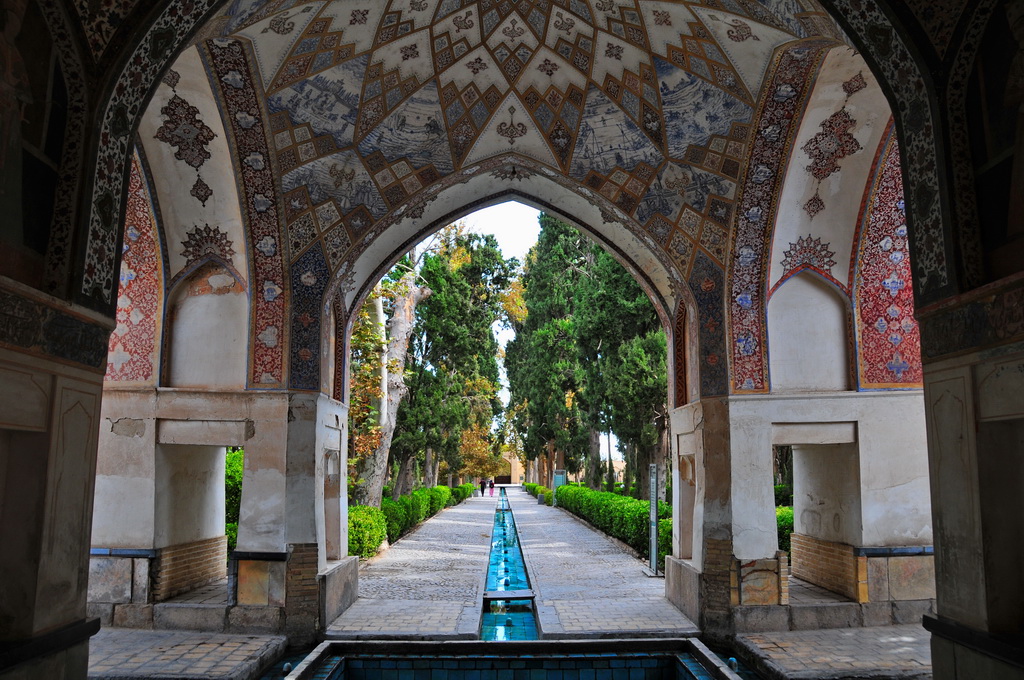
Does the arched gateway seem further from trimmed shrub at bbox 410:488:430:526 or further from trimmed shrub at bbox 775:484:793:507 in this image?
trimmed shrub at bbox 775:484:793:507

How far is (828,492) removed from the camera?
8086 millimetres

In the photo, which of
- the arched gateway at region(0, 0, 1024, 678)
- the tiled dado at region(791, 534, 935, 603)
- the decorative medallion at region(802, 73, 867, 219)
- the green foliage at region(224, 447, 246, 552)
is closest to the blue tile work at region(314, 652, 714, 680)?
the arched gateway at region(0, 0, 1024, 678)

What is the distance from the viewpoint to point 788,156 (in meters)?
7.21

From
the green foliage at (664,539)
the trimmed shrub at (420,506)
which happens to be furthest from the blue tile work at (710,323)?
the trimmed shrub at (420,506)

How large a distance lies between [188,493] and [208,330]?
167 centimetres

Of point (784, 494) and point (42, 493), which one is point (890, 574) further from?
point (784, 494)

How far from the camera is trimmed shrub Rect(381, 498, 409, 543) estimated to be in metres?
14.4

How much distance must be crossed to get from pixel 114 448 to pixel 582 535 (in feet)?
35.8

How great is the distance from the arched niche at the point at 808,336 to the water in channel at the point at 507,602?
11.1 feet

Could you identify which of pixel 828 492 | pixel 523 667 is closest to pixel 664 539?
pixel 828 492

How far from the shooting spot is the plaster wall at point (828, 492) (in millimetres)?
7500

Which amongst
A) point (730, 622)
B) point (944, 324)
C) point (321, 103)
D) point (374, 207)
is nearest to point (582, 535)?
point (730, 622)

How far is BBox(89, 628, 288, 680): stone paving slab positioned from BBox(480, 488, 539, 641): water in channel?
199cm

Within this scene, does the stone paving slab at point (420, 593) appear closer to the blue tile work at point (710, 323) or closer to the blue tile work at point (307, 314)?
the blue tile work at point (307, 314)
